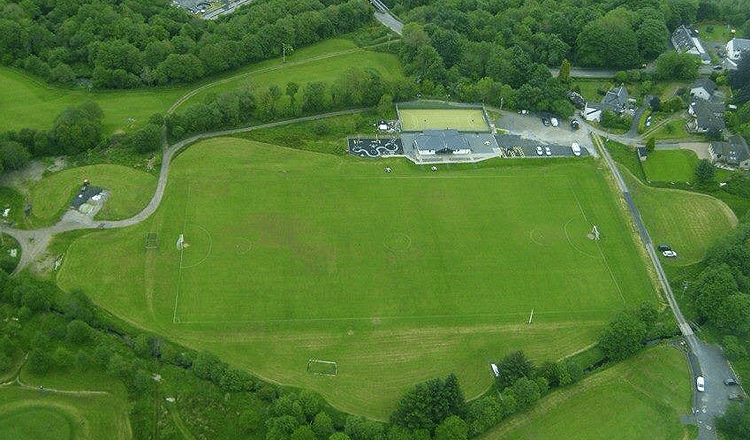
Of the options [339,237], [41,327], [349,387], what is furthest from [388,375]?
[41,327]

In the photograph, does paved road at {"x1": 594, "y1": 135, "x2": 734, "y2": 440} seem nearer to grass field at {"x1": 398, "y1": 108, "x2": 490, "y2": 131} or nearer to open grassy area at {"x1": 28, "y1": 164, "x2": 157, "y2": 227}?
grass field at {"x1": 398, "y1": 108, "x2": 490, "y2": 131}

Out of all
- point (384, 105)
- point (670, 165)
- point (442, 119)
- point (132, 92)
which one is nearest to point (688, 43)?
point (670, 165)

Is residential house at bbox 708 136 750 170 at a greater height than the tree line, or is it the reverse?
the tree line

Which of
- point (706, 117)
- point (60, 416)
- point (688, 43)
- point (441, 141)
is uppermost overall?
point (688, 43)

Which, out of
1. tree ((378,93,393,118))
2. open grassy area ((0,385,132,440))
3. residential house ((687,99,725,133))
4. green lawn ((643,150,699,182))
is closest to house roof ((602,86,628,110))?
Answer: residential house ((687,99,725,133))

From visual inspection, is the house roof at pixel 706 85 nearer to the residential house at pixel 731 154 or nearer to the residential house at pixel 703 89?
the residential house at pixel 703 89

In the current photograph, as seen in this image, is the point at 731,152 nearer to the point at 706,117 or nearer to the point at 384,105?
the point at 706,117
